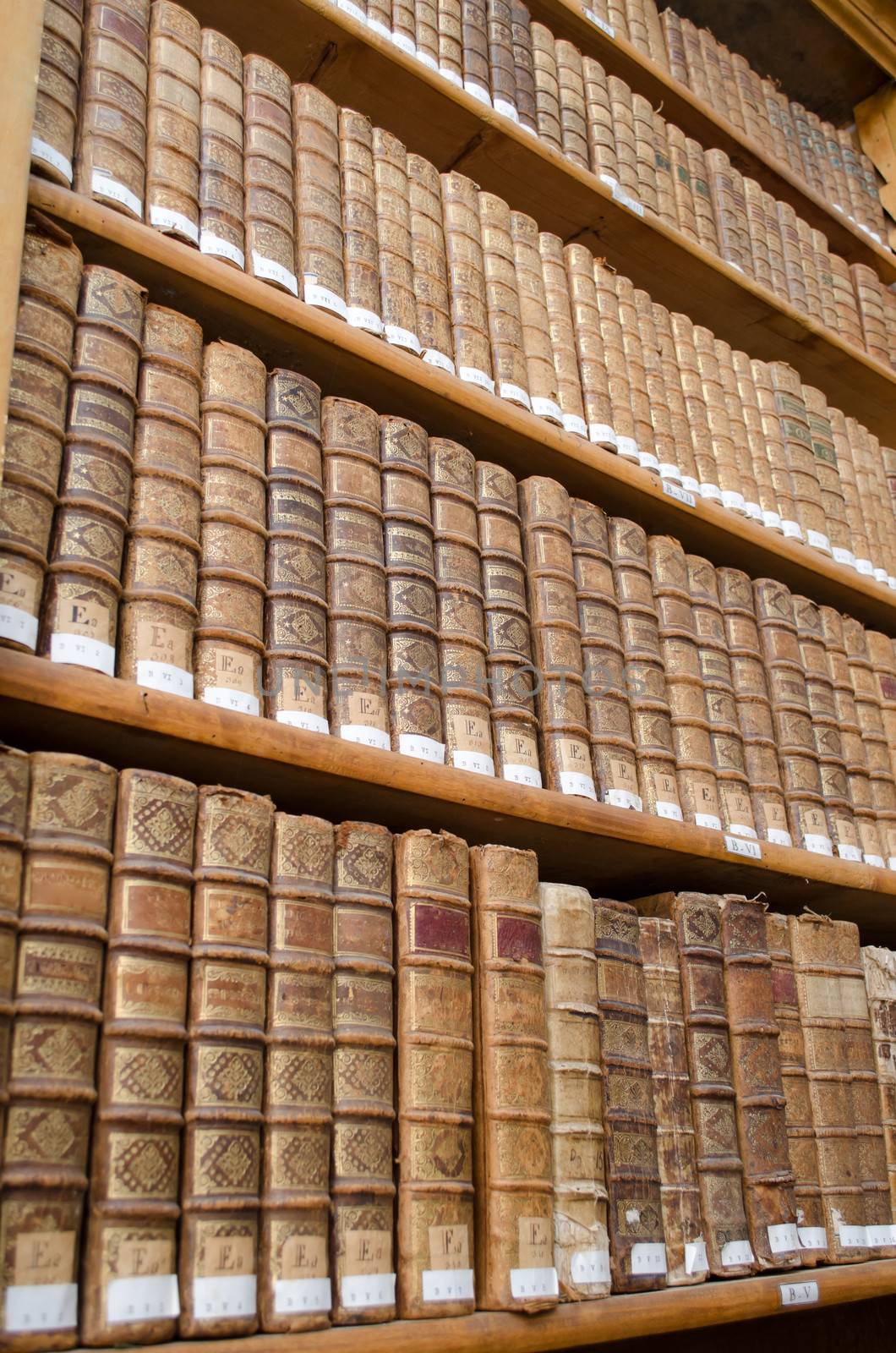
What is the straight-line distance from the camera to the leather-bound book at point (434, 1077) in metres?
0.95

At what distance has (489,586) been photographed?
1.29 m

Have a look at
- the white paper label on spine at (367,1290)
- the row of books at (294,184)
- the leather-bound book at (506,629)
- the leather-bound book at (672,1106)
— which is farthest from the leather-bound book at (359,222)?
the white paper label on spine at (367,1290)

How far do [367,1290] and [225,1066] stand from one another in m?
0.20

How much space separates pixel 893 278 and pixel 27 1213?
7.58 ft

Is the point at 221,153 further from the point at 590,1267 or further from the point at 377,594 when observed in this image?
the point at 590,1267

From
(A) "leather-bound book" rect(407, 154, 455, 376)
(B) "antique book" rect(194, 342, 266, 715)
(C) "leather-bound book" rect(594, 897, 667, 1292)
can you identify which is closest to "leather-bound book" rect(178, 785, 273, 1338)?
(B) "antique book" rect(194, 342, 266, 715)

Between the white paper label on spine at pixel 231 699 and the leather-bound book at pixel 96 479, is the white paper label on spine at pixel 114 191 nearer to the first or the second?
the leather-bound book at pixel 96 479

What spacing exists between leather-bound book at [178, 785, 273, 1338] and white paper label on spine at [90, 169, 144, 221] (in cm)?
56

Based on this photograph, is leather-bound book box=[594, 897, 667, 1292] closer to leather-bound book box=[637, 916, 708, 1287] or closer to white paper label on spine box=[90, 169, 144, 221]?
leather-bound book box=[637, 916, 708, 1287]

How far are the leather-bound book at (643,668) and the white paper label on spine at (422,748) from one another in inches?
11.7

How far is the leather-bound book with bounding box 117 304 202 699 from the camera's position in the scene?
982 mm

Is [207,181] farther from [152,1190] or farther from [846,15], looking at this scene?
[846,15]

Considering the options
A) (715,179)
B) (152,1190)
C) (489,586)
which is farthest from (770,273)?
(152,1190)

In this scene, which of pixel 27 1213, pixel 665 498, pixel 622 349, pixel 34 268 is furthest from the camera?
pixel 622 349
